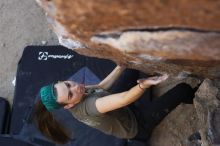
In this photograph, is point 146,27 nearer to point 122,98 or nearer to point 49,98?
point 122,98

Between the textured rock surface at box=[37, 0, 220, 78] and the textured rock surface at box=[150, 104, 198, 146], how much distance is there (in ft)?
2.21

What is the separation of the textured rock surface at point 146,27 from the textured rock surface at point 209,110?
12.2 inches

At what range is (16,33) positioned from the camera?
2.40 m

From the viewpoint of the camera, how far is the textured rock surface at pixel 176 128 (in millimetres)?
1493

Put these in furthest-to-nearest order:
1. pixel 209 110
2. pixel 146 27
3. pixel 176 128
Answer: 1. pixel 176 128
2. pixel 209 110
3. pixel 146 27

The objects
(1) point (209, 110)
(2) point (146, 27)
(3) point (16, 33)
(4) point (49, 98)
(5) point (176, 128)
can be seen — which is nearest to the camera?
(2) point (146, 27)

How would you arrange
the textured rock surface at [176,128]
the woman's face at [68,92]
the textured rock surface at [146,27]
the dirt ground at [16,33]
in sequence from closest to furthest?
1. the textured rock surface at [146,27]
2. the woman's face at [68,92]
3. the textured rock surface at [176,128]
4. the dirt ground at [16,33]

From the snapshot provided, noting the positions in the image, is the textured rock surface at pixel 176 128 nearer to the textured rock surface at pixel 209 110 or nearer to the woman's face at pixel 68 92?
the textured rock surface at pixel 209 110

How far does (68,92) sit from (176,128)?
0.42 metres

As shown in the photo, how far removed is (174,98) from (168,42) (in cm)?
74

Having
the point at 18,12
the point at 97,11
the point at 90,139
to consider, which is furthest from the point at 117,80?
the point at 18,12

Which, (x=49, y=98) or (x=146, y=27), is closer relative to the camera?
(x=146, y=27)

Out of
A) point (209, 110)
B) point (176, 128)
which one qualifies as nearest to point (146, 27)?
point (209, 110)

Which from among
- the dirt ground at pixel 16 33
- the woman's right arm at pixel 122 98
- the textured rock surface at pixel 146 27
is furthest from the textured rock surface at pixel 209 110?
the dirt ground at pixel 16 33
